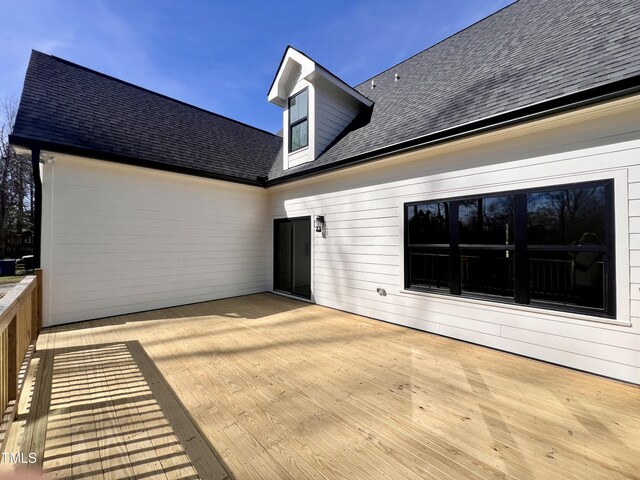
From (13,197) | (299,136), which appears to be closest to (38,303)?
(299,136)

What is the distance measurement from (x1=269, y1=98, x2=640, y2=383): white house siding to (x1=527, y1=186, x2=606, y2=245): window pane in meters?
0.15

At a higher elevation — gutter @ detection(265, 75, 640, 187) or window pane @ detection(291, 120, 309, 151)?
window pane @ detection(291, 120, 309, 151)

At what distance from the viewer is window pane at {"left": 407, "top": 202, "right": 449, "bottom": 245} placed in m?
4.02

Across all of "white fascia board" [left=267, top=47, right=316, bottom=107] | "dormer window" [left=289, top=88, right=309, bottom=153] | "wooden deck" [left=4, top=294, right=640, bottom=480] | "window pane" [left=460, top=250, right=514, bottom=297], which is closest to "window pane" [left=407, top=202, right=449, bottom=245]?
"window pane" [left=460, top=250, right=514, bottom=297]

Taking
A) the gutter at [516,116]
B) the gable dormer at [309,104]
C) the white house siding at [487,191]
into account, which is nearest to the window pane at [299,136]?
the gable dormer at [309,104]

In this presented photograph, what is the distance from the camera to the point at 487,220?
A: 3629mm

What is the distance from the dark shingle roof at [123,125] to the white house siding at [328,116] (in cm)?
199

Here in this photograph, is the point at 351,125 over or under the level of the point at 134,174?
over

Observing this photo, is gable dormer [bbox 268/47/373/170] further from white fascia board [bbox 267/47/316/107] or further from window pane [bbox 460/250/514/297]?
window pane [bbox 460/250/514/297]

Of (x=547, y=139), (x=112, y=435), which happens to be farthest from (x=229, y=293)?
(x=547, y=139)

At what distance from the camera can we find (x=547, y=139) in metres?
3.13

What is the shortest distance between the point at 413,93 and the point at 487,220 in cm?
350

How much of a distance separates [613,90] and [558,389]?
2909 millimetres

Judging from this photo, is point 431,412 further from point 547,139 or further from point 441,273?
point 547,139
